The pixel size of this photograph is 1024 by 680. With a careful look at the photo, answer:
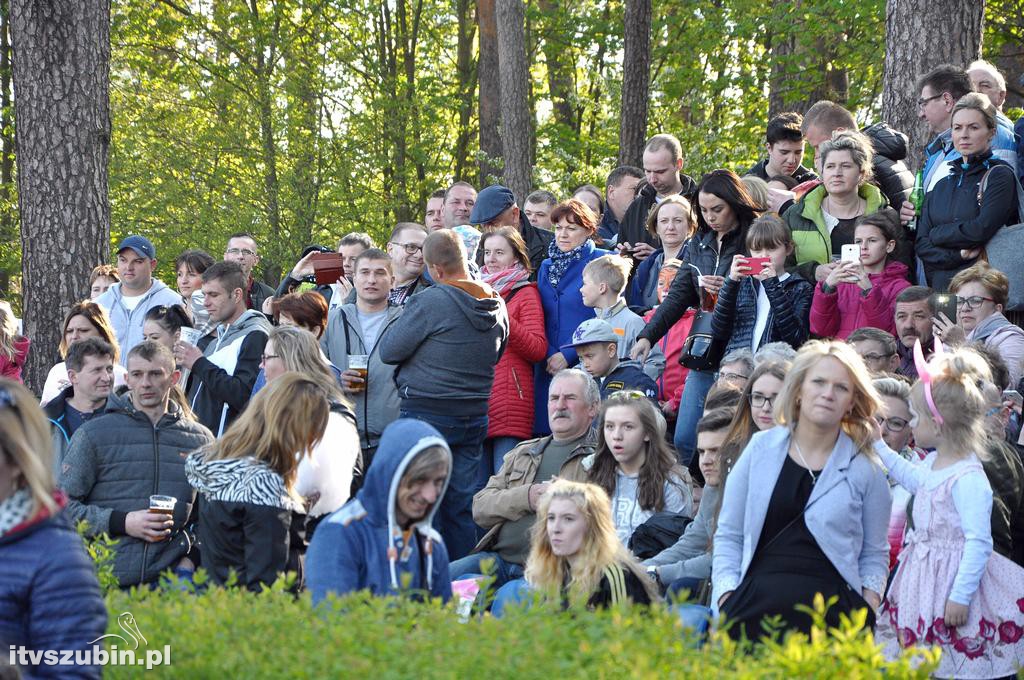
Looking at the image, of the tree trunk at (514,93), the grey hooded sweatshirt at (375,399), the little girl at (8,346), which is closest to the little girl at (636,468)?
the grey hooded sweatshirt at (375,399)

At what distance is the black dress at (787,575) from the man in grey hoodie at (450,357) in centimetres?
285

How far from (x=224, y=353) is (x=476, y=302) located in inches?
75.5

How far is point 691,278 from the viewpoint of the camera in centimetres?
881

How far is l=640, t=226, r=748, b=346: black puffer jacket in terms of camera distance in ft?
28.6

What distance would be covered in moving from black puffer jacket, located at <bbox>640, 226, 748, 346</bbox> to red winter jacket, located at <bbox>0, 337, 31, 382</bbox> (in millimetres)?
5155

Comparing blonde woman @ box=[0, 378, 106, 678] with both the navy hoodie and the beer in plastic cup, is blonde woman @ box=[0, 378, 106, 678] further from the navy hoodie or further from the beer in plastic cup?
the beer in plastic cup

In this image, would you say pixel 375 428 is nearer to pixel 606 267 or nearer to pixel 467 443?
pixel 467 443

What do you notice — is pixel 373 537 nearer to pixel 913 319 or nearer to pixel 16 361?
pixel 913 319

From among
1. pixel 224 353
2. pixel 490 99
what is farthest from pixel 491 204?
pixel 490 99

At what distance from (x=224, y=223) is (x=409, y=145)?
4189 millimetres

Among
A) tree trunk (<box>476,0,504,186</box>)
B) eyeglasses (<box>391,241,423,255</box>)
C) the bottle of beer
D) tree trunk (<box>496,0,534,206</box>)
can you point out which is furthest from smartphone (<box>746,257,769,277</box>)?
tree trunk (<box>476,0,504,186</box>)

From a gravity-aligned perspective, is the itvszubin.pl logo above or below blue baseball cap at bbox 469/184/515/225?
below

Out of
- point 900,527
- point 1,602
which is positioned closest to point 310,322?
point 900,527

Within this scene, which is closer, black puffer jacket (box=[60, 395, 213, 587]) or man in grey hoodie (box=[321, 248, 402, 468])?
black puffer jacket (box=[60, 395, 213, 587])
